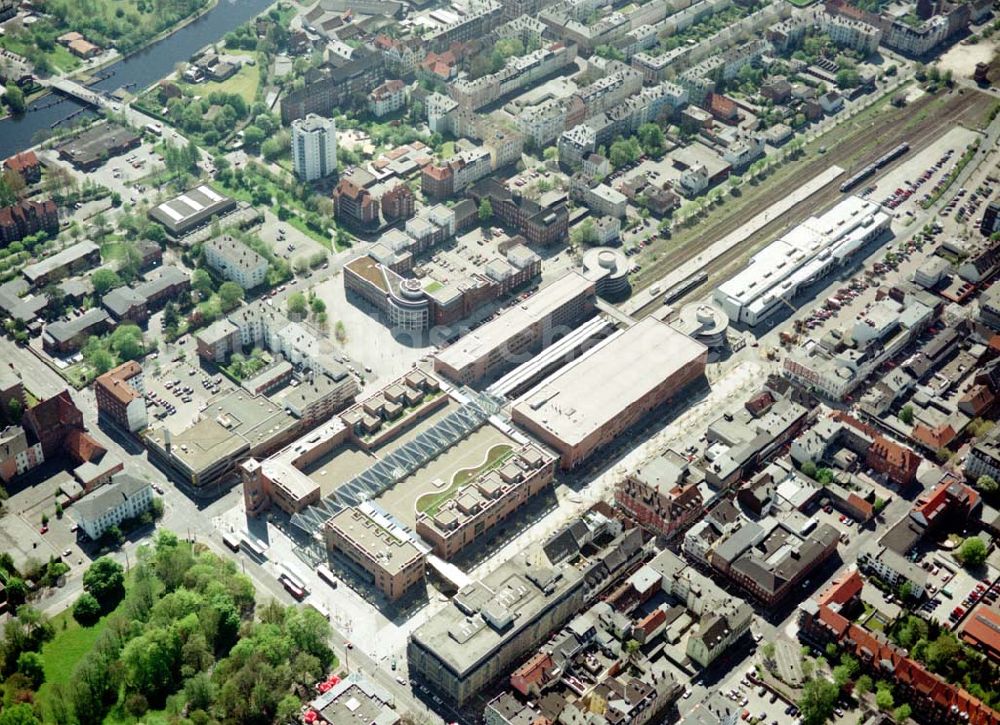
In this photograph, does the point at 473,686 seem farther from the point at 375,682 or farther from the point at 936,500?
the point at 936,500

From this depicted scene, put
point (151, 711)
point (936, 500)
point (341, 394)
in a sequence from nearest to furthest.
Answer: point (151, 711), point (936, 500), point (341, 394)

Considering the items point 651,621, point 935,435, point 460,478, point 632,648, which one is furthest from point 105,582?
point 935,435

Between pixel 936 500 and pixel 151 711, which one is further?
pixel 936 500

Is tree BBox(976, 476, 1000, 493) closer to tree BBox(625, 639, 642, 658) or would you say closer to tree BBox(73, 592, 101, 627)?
tree BBox(625, 639, 642, 658)

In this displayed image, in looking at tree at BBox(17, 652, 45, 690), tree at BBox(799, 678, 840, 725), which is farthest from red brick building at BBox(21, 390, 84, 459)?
tree at BBox(799, 678, 840, 725)

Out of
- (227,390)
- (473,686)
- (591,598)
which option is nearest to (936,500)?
(591,598)

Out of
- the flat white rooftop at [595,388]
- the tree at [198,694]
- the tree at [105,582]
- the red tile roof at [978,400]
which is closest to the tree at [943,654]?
the red tile roof at [978,400]
